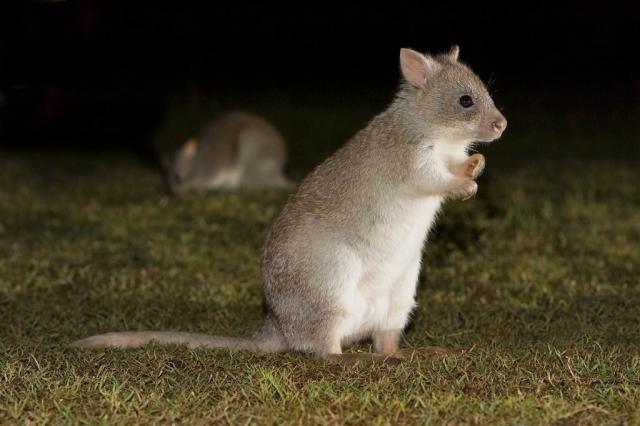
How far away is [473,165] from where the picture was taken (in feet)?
14.8

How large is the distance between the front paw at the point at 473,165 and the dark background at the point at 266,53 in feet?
32.1

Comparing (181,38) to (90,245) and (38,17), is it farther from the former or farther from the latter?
(90,245)

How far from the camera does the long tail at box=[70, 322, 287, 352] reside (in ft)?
14.6

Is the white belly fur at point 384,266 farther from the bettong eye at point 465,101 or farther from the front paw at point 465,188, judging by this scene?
the bettong eye at point 465,101

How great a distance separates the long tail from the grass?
0.19 ft

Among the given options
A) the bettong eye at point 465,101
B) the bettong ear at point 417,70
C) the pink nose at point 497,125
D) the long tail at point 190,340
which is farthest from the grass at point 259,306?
the bettong ear at point 417,70

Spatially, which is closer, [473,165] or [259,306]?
[473,165]

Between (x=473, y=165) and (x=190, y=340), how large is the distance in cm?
146

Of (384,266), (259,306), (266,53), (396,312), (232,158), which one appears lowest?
(266,53)

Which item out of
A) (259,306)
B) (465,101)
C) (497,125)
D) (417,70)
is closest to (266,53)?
(259,306)

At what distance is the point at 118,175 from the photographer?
1084 cm

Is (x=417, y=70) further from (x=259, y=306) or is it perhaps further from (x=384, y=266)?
(x=259, y=306)

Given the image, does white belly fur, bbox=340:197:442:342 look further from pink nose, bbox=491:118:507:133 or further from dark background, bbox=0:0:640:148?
dark background, bbox=0:0:640:148

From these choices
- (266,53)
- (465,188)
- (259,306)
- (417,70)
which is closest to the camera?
(465,188)
